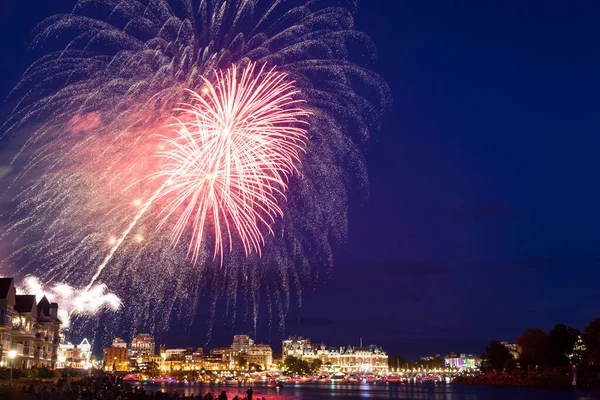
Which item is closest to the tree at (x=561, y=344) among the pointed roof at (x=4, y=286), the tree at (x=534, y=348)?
the tree at (x=534, y=348)

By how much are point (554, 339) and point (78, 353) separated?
94288mm

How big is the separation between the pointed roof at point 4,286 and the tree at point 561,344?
9514 cm

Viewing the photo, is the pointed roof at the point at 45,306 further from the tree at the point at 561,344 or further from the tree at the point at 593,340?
the tree at the point at 561,344

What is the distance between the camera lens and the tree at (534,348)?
116 metres

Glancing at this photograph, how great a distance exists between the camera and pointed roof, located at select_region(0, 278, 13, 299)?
5275 cm

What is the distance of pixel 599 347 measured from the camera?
91.5m

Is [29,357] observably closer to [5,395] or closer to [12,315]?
[12,315]

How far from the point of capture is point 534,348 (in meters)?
124

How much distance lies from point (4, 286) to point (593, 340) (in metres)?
82.1

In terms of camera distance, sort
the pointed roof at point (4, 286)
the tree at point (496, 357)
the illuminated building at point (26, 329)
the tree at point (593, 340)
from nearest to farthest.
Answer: the illuminated building at point (26, 329) < the pointed roof at point (4, 286) < the tree at point (593, 340) < the tree at point (496, 357)

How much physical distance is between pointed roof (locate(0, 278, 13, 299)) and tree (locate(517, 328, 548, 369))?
96.0m

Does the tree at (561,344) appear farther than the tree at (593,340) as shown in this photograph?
→ Yes

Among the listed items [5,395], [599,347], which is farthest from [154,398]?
[599,347]

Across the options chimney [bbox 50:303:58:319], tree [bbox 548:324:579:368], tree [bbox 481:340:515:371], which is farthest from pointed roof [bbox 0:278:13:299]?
tree [bbox 481:340:515:371]
